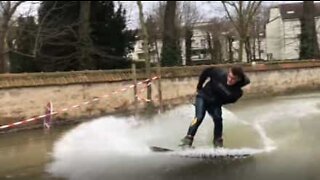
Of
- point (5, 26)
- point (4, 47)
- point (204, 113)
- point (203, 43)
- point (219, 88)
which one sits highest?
point (5, 26)

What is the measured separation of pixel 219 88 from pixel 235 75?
1.44ft

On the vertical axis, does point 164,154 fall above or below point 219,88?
below

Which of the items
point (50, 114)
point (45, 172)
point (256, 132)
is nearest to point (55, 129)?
point (50, 114)

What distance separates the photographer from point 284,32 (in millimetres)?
62719

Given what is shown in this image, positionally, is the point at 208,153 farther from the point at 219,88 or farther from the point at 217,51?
the point at 217,51

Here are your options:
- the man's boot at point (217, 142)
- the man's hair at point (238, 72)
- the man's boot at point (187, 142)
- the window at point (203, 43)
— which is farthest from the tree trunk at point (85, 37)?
the man's hair at point (238, 72)

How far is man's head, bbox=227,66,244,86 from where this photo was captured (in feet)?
36.7

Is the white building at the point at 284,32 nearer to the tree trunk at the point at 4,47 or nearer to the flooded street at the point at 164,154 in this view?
the tree trunk at the point at 4,47

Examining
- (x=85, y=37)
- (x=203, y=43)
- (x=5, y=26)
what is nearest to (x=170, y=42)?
(x=203, y=43)

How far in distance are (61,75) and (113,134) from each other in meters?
5.61

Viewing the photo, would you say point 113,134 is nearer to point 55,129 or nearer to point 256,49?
point 55,129

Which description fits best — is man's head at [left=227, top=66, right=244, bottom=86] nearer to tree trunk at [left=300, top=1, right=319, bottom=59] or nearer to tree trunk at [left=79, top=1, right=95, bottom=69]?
tree trunk at [left=79, top=1, right=95, bottom=69]

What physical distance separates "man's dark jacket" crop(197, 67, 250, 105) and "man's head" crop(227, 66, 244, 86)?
0.22 feet

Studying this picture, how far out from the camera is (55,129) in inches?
659
